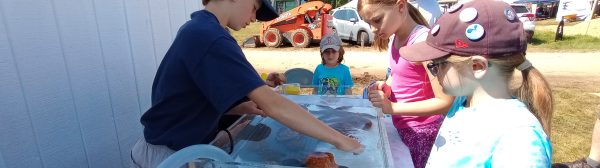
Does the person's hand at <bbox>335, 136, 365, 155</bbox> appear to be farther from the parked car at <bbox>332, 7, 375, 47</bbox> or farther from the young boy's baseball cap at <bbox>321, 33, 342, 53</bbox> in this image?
the parked car at <bbox>332, 7, 375, 47</bbox>

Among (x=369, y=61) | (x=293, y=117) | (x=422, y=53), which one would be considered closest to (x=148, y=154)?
(x=293, y=117)

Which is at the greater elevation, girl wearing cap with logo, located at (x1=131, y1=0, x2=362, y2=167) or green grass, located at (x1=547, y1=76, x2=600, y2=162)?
girl wearing cap with logo, located at (x1=131, y1=0, x2=362, y2=167)

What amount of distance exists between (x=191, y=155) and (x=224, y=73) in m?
0.24

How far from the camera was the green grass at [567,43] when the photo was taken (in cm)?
980

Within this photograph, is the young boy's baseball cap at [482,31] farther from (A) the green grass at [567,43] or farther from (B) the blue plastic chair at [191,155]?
(A) the green grass at [567,43]

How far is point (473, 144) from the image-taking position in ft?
3.60

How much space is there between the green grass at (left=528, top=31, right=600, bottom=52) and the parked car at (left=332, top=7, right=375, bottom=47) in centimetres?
430

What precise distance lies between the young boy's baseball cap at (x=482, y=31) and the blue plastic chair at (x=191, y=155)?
72cm

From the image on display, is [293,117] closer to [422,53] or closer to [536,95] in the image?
[422,53]

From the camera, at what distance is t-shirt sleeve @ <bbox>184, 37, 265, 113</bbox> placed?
1058 mm

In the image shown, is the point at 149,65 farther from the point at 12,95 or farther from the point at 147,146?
the point at 147,146

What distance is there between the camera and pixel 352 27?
1148 centimetres

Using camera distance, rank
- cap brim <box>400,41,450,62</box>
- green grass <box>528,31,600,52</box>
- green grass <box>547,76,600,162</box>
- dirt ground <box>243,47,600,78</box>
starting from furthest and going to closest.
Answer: green grass <box>528,31,600,52</box> < dirt ground <box>243,47,600,78</box> < green grass <box>547,76,600,162</box> < cap brim <box>400,41,450,62</box>

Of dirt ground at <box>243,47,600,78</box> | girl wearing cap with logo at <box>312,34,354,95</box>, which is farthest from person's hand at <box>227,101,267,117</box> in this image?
dirt ground at <box>243,47,600,78</box>
